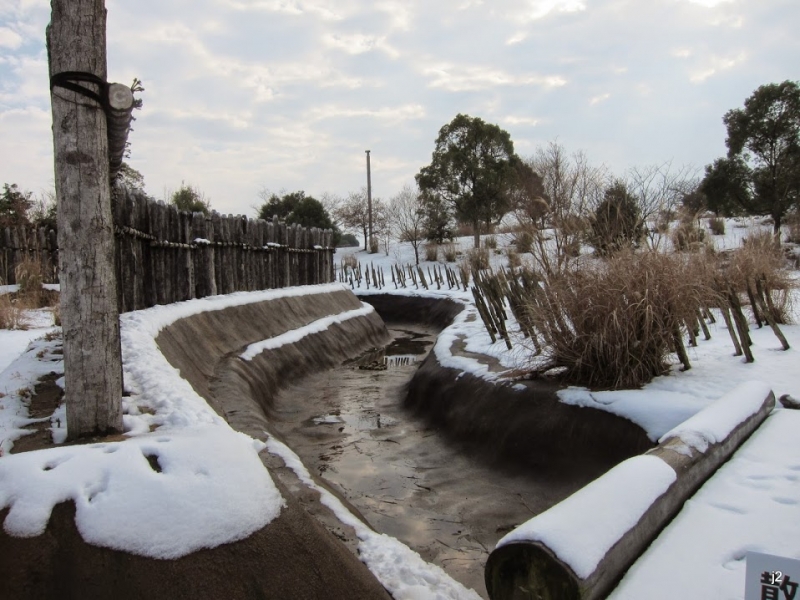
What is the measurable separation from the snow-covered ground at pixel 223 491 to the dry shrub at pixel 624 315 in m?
0.61

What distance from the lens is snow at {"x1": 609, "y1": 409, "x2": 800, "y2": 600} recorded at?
2221 millimetres

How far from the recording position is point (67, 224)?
3074mm

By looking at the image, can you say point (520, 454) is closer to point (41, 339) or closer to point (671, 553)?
point (671, 553)

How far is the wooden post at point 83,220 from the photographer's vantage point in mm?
3059

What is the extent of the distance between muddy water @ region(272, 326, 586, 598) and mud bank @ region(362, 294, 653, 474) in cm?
14

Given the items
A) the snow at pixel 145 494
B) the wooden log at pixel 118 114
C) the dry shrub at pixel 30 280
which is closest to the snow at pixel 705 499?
the snow at pixel 145 494

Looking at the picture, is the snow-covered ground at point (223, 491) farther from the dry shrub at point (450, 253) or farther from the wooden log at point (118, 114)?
the dry shrub at point (450, 253)

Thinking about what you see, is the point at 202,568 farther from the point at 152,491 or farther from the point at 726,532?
the point at 726,532

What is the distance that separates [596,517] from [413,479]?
2.69m

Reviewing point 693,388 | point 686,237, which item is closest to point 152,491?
point 693,388

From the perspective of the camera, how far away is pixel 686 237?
6223mm

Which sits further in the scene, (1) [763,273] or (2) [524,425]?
(1) [763,273]

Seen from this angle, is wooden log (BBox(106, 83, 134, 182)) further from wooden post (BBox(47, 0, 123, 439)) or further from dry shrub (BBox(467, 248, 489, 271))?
dry shrub (BBox(467, 248, 489, 271))

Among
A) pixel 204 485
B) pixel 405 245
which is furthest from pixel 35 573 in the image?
pixel 405 245
